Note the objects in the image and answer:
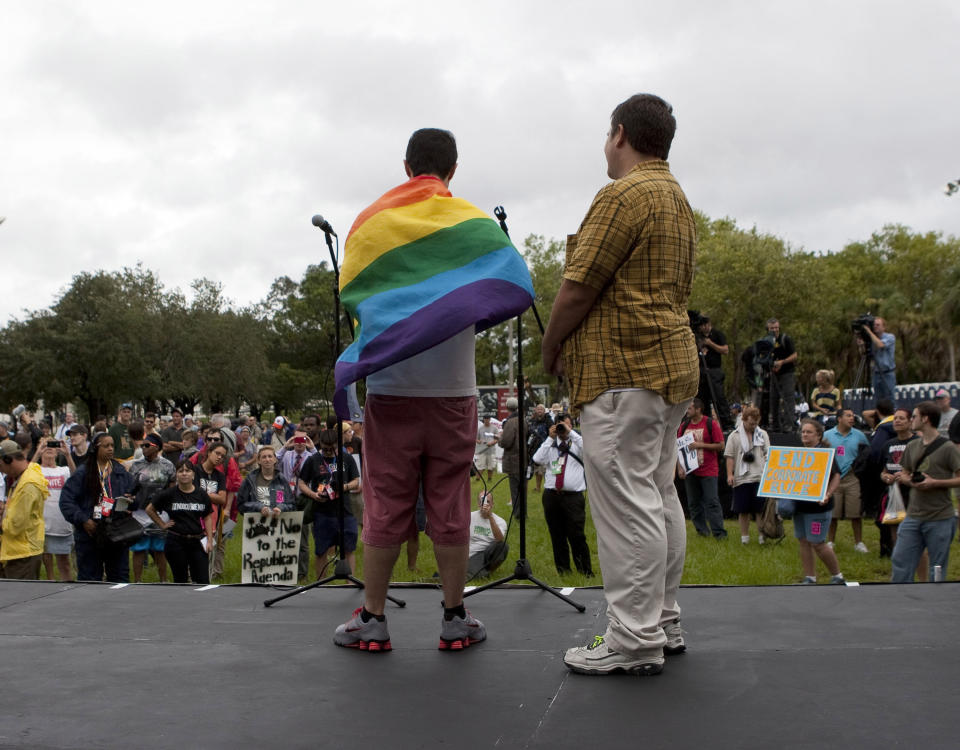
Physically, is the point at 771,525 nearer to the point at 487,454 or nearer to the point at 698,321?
the point at 698,321

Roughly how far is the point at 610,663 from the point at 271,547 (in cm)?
581

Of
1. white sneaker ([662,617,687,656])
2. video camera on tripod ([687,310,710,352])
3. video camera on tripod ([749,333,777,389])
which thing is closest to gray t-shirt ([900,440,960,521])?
white sneaker ([662,617,687,656])

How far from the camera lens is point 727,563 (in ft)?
30.9

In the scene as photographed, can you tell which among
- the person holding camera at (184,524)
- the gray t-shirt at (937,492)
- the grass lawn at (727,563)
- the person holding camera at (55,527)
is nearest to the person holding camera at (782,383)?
the grass lawn at (727,563)

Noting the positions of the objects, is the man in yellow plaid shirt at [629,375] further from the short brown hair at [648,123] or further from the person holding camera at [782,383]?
the person holding camera at [782,383]

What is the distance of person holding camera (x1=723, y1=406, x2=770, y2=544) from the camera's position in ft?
34.9

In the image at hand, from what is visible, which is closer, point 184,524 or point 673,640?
point 673,640

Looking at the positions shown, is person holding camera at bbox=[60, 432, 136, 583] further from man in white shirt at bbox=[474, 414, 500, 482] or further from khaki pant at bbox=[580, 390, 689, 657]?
man in white shirt at bbox=[474, 414, 500, 482]

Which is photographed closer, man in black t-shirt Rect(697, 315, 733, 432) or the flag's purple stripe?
the flag's purple stripe

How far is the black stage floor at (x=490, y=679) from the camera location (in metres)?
2.42

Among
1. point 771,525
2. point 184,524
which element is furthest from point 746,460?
point 184,524

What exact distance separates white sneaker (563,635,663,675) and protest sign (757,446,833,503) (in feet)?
17.2

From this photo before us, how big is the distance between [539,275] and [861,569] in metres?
46.2

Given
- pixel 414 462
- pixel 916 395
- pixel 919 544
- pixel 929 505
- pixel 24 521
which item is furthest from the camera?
pixel 916 395
